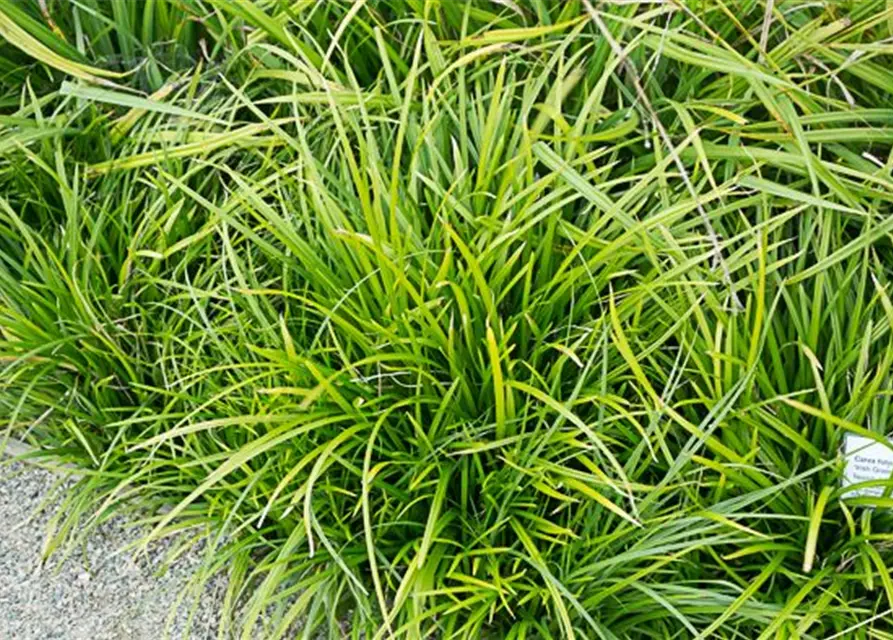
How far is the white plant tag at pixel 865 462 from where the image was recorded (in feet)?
4.99

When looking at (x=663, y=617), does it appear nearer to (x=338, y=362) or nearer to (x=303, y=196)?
(x=338, y=362)

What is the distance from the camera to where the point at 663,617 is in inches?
62.4

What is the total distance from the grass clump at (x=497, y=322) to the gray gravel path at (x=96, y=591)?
6cm

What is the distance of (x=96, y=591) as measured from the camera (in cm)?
174

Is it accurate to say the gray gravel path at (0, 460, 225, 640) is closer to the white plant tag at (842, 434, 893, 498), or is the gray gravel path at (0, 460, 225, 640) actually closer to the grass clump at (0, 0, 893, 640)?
the grass clump at (0, 0, 893, 640)

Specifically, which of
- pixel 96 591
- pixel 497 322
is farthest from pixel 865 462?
pixel 96 591

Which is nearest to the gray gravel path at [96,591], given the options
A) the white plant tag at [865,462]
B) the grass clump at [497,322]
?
the grass clump at [497,322]

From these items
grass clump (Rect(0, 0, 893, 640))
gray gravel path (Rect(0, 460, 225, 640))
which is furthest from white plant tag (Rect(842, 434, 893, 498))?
gray gravel path (Rect(0, 460, 225, 640))

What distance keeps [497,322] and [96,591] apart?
31.7 inches

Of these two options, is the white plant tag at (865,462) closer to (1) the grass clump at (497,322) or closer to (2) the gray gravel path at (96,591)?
(1) the grass clump at (497,322)

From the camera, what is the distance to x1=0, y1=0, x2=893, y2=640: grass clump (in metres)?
1.54

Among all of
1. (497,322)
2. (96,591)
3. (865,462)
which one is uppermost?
(497,322)

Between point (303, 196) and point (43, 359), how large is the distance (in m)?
0.53

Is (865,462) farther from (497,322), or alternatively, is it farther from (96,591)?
(96,591)
